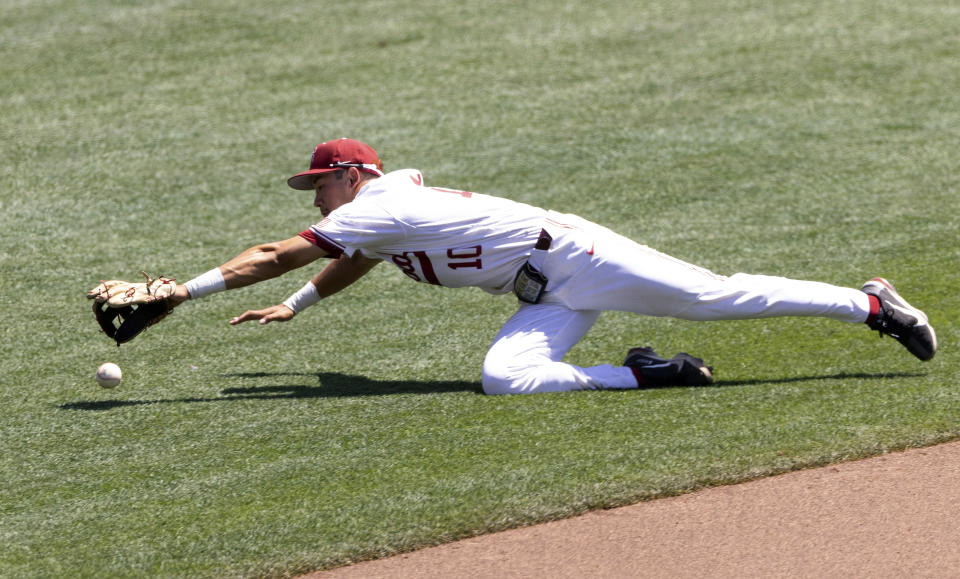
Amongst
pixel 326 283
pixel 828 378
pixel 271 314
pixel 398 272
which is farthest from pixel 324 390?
pixel 828 378

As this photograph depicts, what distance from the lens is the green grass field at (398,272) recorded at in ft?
14.7

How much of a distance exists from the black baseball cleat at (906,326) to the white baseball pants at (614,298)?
0.09 m

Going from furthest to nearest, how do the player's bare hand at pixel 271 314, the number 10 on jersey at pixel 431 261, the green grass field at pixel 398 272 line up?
the player's bare hand at pixel 271 314 → the number 10 on jersey at pixel 431 261 → the green grass field at pixel 398 272

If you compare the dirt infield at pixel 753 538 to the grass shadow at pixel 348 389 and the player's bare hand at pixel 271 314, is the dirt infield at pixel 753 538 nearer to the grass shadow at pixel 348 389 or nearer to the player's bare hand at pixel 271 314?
the grass shadow at pixel 348 389

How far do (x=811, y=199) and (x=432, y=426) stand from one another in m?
4.78

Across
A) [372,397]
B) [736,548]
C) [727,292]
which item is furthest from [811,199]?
[736,548]

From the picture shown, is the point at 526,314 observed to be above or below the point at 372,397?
above

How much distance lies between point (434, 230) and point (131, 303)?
1.49 metres

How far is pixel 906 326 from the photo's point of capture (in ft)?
17.6

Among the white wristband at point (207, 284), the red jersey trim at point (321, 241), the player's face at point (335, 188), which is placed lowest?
the white wristband at point (207, 284)

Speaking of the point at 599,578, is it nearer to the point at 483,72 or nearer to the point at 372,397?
the point at 372,397

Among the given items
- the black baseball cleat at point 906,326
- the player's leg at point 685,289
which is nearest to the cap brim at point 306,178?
the player's leg at point 685,289

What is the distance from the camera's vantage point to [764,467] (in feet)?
14.8

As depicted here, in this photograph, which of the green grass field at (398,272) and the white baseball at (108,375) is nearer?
the green grass field at (398,272)
